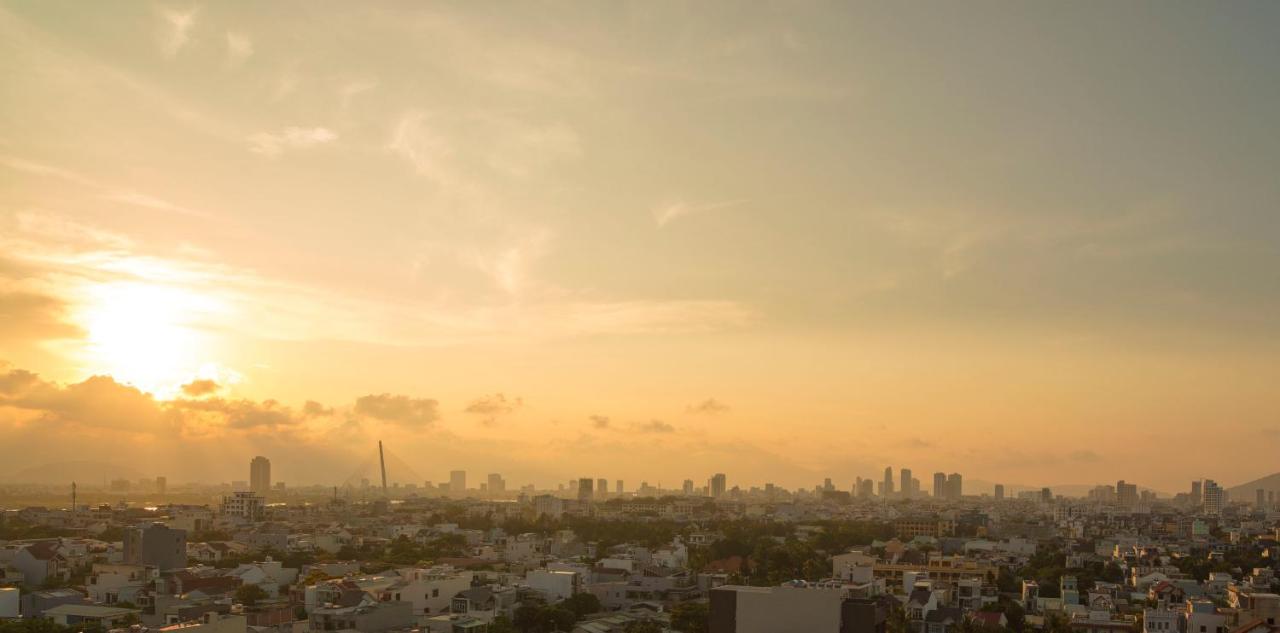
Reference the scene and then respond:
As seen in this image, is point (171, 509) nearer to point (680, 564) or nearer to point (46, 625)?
point (680, 564)

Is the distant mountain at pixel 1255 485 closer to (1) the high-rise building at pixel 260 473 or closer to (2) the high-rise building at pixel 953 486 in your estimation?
(2) the high-rise building at pixel 953 486

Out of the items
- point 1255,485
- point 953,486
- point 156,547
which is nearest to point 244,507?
point 156,547

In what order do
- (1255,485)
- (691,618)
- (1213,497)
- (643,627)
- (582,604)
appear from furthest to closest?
(1255,485), (1213,497), (582,604), (691,618), (643,627)

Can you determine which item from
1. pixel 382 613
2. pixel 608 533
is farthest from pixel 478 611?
pixel 608 533

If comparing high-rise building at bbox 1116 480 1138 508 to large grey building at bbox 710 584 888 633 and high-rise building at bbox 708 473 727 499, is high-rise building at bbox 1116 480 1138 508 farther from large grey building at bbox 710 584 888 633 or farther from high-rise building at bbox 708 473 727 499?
large grey building at bbox 710 584 888 633

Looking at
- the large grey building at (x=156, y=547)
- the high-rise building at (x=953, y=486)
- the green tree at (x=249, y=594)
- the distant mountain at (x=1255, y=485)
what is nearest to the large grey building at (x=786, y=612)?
the green tree at (x=249, y=594)

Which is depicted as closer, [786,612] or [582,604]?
[786,612]

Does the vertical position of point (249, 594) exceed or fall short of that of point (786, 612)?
it falls short

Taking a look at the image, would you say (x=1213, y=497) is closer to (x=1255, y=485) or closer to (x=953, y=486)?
(x=953, y=486)
